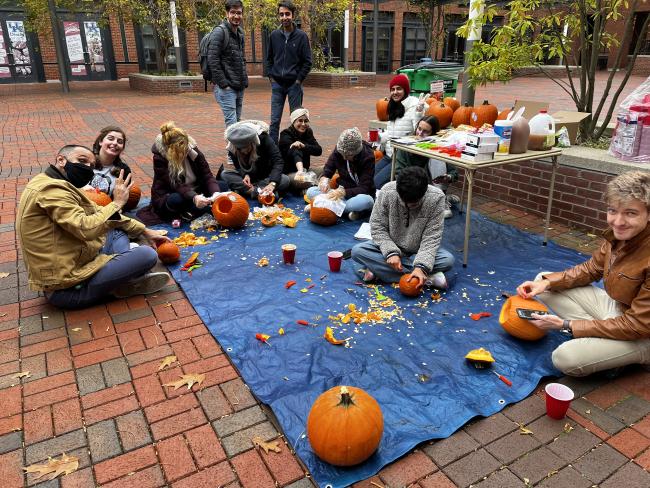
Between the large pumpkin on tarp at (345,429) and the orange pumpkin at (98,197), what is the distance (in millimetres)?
3467

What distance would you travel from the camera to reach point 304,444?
2.48 metres

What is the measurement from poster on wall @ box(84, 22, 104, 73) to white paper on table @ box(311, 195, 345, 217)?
20748 millimetres

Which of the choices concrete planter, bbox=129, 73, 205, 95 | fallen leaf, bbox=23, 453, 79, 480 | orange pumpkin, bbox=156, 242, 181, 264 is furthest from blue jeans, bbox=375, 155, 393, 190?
concrete planter, bbox=129, 73, 205, 95

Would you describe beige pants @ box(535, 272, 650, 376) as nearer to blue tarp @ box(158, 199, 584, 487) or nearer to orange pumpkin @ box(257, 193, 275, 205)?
blue tarp @ box(158, 199, 584, 487)

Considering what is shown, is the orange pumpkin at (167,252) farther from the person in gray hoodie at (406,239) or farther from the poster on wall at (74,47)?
the poster on wall at (74,47)

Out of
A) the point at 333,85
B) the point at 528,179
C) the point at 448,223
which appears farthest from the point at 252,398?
the point at 333,85

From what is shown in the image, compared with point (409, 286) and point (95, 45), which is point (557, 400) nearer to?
point (409, 286)

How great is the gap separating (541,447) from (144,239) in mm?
3763

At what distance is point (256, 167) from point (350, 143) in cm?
152

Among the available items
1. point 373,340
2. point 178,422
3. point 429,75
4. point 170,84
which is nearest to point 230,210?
point 373,340

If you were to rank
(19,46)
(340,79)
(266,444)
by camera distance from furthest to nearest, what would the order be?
(19,46)
(340,79)
(266,444)

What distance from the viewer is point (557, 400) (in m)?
2.58

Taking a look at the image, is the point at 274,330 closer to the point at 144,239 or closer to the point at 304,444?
the point at 304,444

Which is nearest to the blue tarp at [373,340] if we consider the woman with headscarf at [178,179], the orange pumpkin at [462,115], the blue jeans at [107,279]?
the blue jeans at [107,279]
